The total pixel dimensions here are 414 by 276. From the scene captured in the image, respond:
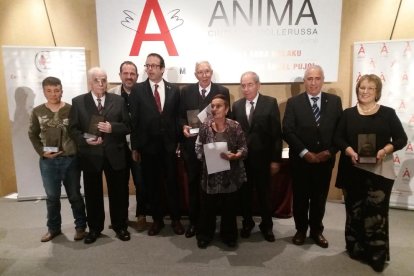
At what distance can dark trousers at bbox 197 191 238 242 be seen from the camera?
2818 millimetres

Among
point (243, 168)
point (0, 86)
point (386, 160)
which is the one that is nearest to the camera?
point (386, 160)

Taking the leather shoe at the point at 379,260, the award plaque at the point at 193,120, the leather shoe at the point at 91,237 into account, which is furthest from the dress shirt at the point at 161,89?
the leather shoe at the point at 379,260

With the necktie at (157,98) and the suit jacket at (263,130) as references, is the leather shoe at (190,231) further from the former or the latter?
the necktie at (157,98)

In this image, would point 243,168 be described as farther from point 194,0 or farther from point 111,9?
point 111,9

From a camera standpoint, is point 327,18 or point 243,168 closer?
point 243,168

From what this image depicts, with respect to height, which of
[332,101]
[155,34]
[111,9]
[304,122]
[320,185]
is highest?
[111,9]

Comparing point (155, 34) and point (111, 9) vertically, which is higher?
point (111, 9)

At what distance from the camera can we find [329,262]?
2646 millimetres

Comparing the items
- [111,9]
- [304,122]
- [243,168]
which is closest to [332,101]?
[304,122]

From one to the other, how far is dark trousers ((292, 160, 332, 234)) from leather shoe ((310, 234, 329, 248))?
0.12ft

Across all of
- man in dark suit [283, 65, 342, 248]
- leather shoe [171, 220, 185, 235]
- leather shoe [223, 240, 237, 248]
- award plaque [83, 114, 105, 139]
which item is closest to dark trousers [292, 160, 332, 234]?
man in dark suit [283, 65, 342, 248]

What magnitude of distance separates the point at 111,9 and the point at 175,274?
3.20m

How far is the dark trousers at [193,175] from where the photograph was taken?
3.02 meters

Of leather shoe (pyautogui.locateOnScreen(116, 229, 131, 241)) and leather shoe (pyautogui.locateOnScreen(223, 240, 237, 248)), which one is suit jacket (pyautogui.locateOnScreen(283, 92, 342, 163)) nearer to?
leather shoe (pyautogui.locateOnScreen(223, 240, 237, 248))
